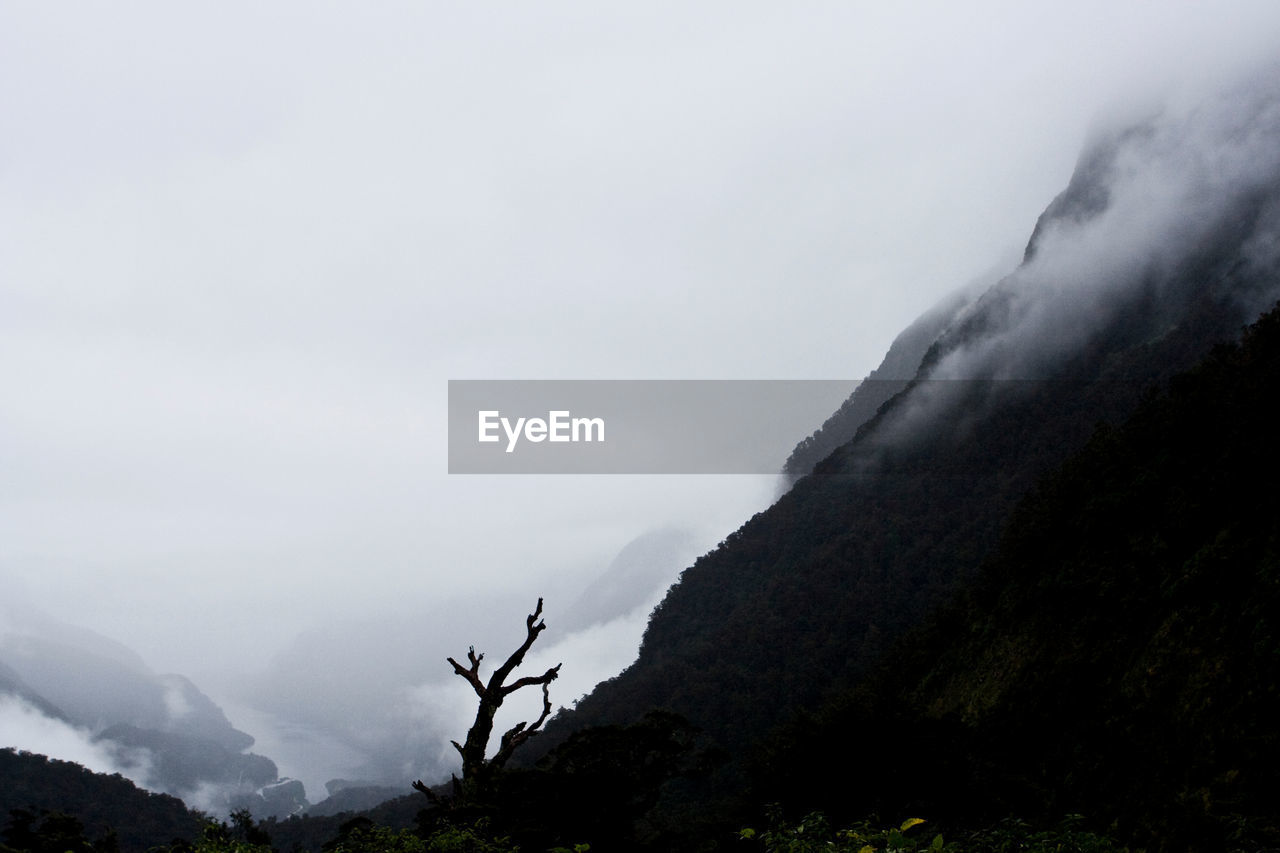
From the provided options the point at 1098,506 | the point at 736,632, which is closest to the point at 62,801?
the point at 736,632

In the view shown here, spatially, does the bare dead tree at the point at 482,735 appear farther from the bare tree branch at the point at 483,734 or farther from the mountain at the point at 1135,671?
the mountain at the point at 1135,671

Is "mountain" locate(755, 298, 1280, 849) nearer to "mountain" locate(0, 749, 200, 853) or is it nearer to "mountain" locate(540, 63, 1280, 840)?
"mountain" locate(540, 63, 1280, 840)

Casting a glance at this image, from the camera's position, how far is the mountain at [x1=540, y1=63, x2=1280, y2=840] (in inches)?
2670

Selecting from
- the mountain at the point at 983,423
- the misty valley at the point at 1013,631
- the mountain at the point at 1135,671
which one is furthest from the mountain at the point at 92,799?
the mountain at the point at 1135,671

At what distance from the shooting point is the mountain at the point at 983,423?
222ft

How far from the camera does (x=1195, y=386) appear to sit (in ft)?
100.0

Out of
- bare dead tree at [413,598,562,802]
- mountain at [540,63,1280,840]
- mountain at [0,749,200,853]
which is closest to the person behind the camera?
bare dead tree at [413,598,562,802]

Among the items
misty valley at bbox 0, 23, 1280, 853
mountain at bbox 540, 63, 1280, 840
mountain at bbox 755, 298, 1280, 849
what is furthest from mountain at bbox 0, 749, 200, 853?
mountain at bbox 755, 298, 1280, 849

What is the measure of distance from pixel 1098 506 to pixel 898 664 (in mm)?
16246

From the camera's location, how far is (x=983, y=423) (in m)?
86.5

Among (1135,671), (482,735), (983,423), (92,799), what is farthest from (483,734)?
(92,799)

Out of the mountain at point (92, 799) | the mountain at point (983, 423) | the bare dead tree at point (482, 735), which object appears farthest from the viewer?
the mountain at point (92, 799)

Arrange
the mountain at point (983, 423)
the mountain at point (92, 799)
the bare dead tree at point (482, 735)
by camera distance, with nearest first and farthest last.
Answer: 1. the bare dead tree at point (482, 735)
2. the mountain at point (983, 423)
3. the mountain at point (92, 799)

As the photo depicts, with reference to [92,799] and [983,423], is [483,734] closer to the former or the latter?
[983,423]
